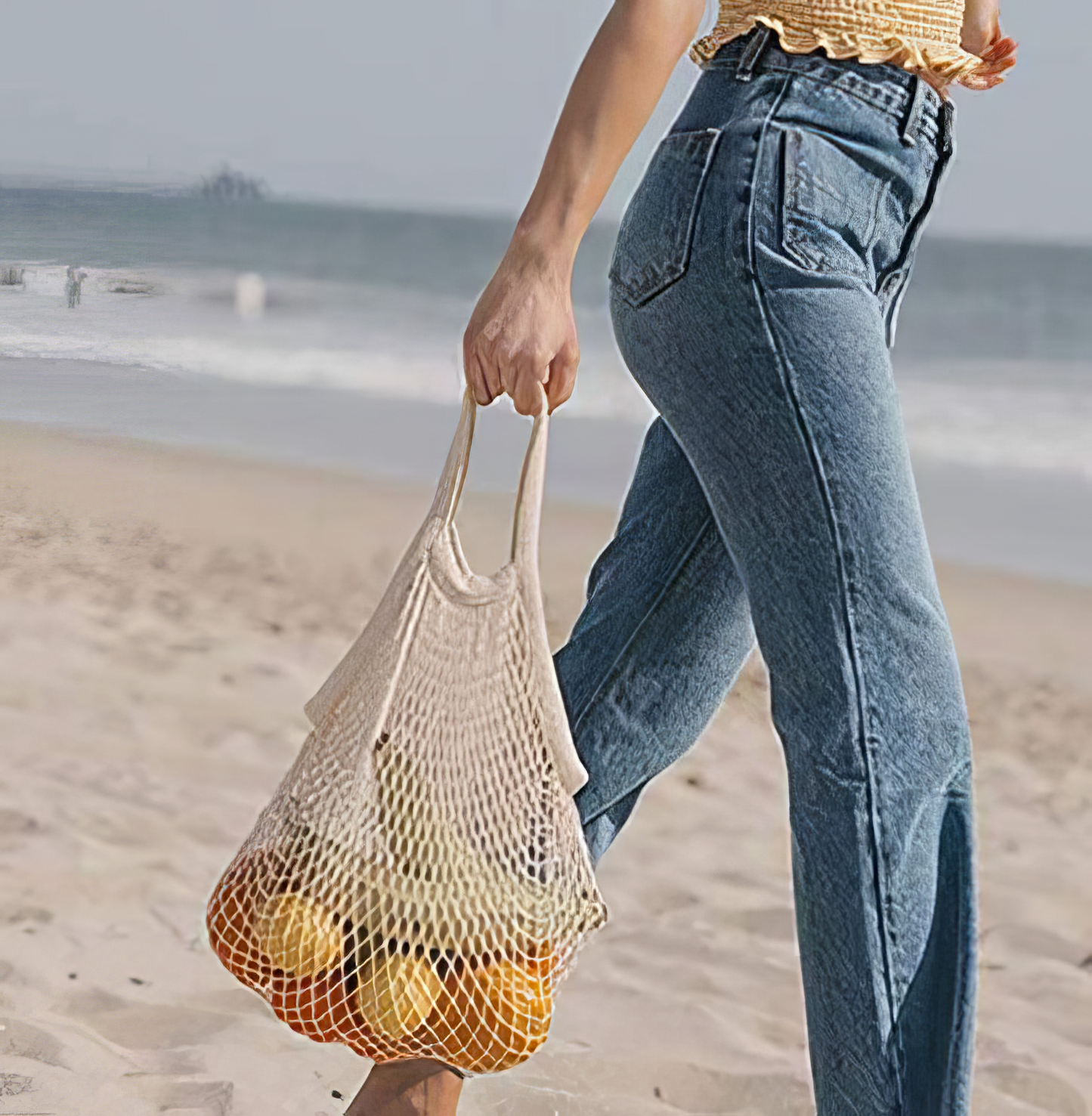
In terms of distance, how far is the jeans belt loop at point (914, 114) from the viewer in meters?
1.08

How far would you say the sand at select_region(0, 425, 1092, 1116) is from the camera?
173 centimetres

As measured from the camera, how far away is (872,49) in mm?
1069

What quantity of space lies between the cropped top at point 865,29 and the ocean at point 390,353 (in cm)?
190

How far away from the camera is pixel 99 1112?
1.54 meters

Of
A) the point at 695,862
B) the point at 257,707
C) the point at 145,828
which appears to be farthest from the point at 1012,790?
the point at 145,828

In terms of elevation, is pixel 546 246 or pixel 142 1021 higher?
pixel 546 246

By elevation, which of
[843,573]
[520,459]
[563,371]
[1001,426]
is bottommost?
[1001,426]

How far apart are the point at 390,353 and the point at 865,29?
9.98m

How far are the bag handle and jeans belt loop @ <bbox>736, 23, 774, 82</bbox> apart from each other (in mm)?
300

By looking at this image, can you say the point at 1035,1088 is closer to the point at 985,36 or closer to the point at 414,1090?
the point at 414,1090

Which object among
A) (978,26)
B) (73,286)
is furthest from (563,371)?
(73,286)

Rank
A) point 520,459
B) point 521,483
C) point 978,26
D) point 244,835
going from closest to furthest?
point 521,483 → point 978,26 → point 244,835 → point 520,459

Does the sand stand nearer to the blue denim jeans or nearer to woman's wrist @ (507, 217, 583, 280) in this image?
the blue denim jeans

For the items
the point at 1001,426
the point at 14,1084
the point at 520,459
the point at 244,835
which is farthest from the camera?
the point at 1001,426
